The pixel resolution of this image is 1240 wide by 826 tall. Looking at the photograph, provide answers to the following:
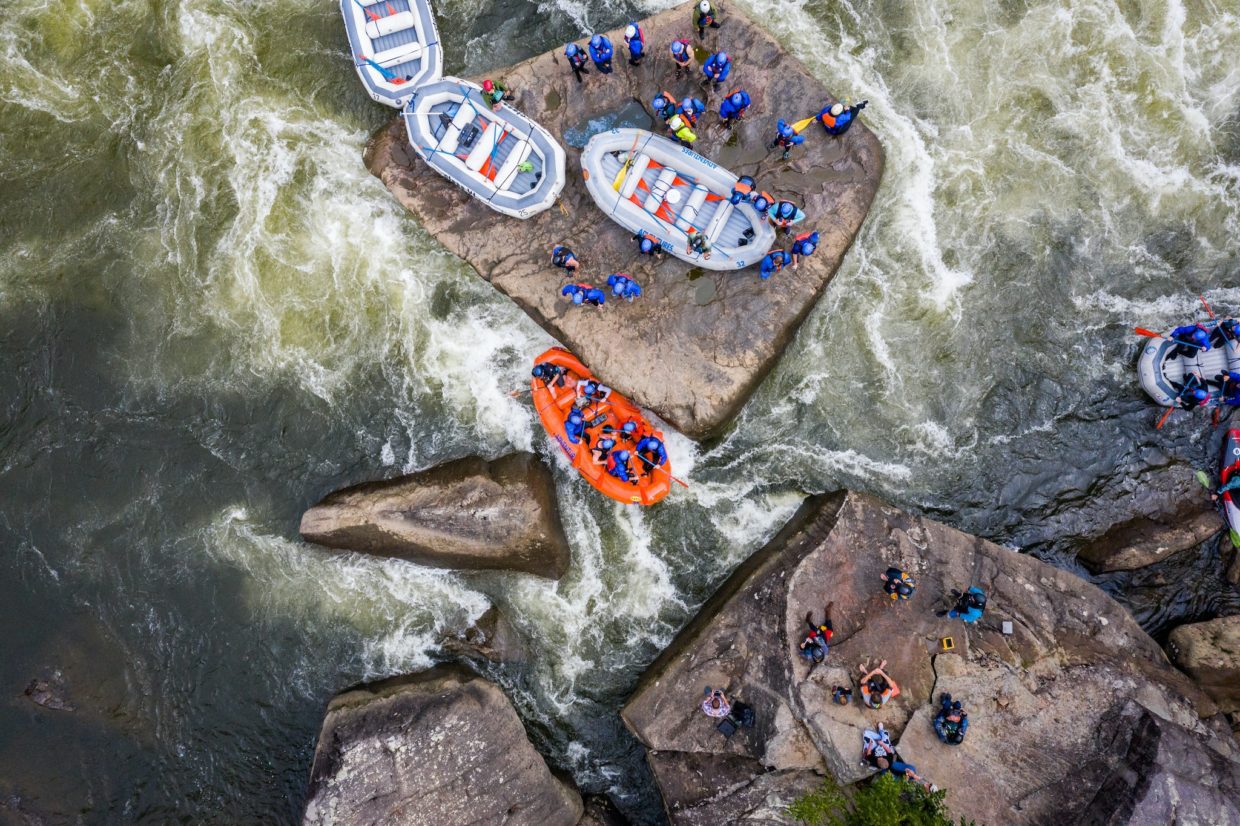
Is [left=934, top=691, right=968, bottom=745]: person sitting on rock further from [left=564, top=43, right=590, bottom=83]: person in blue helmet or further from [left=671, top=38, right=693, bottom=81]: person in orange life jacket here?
[left=564, top=43, right=590, bottom=83]: person in blue helmet

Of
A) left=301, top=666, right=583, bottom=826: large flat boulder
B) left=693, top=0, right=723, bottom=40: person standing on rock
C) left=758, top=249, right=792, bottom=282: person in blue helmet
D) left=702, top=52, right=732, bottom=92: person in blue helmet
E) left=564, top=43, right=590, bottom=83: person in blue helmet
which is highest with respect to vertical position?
left=693, top=0, right=723, bottom=40: person standing on rock

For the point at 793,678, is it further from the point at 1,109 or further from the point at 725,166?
the point at 1,109

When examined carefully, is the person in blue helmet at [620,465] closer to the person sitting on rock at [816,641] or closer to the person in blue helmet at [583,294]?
the person in blue helmet at [583,294]

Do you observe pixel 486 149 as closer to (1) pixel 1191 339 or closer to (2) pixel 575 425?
(2) pixel 575 425

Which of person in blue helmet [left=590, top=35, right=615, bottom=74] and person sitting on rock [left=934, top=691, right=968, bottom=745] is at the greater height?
person in blue helmet [left=590, top=35, right=615, bottom=74]

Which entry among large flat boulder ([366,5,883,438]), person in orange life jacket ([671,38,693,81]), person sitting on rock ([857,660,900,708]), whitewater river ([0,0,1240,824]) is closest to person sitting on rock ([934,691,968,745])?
person sitting on rock ([857,660,900,708])
